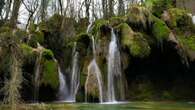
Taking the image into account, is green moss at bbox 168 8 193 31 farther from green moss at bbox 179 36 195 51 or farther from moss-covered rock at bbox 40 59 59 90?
moss-covered rock at bbox 40 59 59 90

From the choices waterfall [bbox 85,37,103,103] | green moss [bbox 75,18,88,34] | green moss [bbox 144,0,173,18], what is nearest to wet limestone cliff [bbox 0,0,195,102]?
waterfall [bbox 85,37,103,103]

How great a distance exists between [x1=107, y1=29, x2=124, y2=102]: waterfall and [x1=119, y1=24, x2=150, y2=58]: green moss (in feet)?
2.12

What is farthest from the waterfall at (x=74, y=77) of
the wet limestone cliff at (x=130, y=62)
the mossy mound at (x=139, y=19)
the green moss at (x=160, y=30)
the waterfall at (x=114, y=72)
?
the green moss at (x=160, y=30)

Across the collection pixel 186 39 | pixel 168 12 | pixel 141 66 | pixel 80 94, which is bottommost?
pixel 80 94

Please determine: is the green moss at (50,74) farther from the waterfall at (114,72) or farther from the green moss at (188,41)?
the green moss at (188,41)

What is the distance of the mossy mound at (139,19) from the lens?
24.0 m

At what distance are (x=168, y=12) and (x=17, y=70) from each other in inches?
712

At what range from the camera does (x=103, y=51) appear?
917 inches

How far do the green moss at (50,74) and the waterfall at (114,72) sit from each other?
298 cm

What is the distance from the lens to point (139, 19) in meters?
24.0

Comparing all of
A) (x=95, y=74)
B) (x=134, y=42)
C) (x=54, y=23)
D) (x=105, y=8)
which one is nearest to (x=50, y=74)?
(x=95, y=74)

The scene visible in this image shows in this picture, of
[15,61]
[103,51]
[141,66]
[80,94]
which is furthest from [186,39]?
[15,61]

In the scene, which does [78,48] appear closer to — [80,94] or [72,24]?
[80,94]

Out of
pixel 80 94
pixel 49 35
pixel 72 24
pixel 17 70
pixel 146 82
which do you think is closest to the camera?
pixel 17 70
